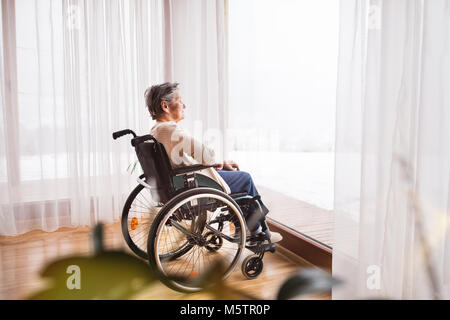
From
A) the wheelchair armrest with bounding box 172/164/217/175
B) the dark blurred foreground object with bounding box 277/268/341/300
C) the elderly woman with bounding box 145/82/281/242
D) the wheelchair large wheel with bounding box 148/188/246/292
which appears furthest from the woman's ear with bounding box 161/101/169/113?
the dark blurred foreground object with bounding box 277/268/341/300

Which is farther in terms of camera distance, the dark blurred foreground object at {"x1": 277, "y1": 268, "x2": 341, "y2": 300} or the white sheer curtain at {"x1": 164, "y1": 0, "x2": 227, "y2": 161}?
the white sheer curtain at {"x1": 164, "y1": 0, "x2": 227, "y2": 161}

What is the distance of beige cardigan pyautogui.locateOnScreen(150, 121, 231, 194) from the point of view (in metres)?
1.72

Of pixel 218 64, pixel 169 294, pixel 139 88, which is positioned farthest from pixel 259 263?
pixel 139 88

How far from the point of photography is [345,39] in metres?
1.43

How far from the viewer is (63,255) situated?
88.4 inches

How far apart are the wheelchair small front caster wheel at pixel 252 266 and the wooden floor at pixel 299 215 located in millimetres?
584

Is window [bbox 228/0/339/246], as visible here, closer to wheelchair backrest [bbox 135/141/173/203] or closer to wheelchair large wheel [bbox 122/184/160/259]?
wheelchair large wheel [bbox 122/184/160/259]

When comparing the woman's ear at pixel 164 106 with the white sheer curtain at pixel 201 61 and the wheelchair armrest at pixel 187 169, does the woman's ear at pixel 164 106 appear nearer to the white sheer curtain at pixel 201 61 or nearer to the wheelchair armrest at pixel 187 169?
the wheelchair armrest at pixel 187 169

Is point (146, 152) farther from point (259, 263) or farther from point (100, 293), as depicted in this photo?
point (259, 263)

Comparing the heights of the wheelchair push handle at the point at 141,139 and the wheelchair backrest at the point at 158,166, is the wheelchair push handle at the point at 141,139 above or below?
above

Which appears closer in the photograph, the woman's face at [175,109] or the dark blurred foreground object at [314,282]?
the dark blurred foreground object at [314,282]

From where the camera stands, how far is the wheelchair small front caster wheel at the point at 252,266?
1.85m

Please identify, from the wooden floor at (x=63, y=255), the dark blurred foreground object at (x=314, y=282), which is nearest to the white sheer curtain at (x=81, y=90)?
the wooden floor at (x=63, y=255)

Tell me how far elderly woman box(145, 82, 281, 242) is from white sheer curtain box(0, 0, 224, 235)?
865 millimetres
